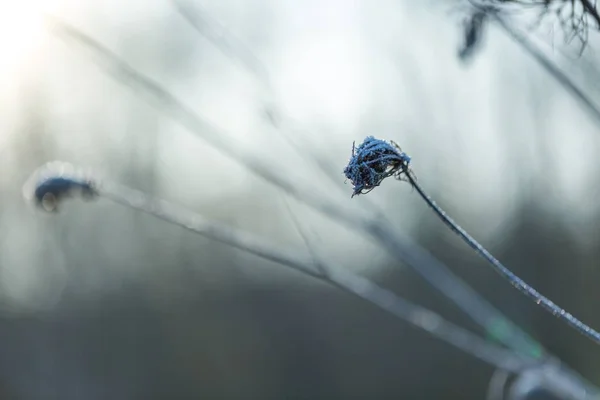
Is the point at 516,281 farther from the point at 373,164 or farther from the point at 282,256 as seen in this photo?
the point at 282,256

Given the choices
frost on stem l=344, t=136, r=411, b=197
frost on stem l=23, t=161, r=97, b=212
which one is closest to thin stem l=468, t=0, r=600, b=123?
frost on stem l=344, t=136, r=411, b=197

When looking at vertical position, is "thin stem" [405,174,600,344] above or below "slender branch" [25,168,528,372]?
below

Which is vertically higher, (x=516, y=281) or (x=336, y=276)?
(x=336, y=276)

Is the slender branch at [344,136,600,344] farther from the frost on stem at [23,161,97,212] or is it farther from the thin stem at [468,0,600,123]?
the frost on stem at [23,161,97,212]

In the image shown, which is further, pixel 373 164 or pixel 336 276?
pixel 336 276

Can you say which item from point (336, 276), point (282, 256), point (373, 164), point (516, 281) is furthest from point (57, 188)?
point (516, 281)

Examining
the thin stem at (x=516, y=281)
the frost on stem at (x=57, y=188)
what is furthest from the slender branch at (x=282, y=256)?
the thin stem at (x=516, y=281)

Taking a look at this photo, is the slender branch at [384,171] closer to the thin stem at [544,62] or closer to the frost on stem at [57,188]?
the thin stem at [544,62]

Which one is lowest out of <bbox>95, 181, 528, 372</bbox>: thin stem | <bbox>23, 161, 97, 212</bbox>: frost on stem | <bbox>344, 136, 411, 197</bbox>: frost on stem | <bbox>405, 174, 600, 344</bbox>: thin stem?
<bbox>405, 174, 600, 344</bbox>: thin stem

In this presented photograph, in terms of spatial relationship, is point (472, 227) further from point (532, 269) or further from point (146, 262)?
point (146, 262)

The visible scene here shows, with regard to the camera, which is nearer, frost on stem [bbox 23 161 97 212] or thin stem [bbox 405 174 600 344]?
thin stem [bbox 405 174 600 344]
